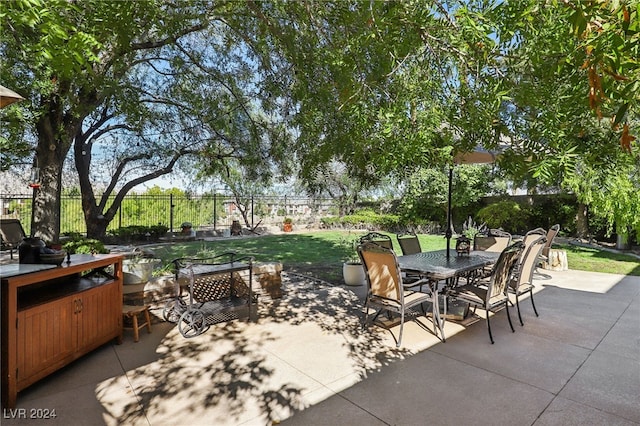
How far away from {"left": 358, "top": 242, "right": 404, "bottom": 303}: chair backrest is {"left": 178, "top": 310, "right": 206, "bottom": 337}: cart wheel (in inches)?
73.1

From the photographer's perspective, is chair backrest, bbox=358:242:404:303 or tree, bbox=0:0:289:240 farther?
chair backrest, bbox=358:242:404:303

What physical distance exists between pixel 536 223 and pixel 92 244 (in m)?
13.3

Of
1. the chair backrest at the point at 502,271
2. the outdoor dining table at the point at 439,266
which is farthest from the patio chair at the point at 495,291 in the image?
the outdoor dining table at the point at 439,266

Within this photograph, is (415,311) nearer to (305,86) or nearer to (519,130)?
(519,130)

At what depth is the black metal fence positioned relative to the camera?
1103 cm

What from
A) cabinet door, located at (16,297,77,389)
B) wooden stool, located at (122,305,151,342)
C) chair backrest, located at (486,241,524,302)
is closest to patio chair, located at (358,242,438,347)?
chair backrest, located at (486,241,524,302)

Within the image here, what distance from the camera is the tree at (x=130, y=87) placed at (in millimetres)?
3170

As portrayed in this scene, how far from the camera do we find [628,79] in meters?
1.49

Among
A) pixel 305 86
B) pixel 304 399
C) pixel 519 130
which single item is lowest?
pixel 304 399

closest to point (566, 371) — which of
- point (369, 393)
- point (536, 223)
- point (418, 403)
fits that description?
point (418, 403)

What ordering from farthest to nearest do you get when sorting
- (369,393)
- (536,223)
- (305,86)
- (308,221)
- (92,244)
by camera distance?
(308,221) → (536,223) → (92,244) → (305,86) → (369,393)

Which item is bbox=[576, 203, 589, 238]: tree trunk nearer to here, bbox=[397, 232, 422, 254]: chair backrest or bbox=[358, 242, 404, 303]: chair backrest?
bbox=[397, 232, 422, 254]: chair backrest

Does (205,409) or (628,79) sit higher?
(628,79)

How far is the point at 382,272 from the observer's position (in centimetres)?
361
